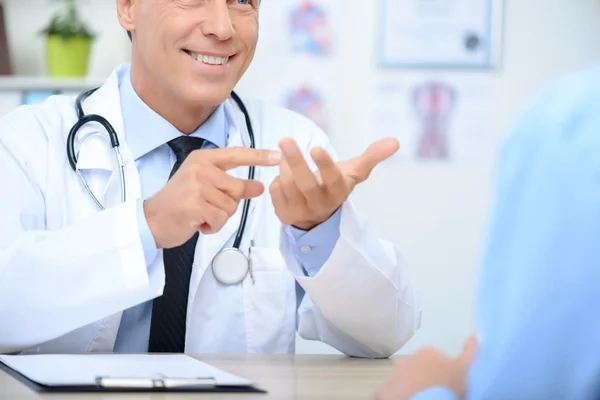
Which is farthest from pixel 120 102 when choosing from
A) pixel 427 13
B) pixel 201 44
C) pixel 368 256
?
pixel 427 13

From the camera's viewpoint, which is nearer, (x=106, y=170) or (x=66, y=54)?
(x=106, y=170)

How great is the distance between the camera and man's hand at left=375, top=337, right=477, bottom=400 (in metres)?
0.76

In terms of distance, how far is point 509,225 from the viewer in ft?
2.01

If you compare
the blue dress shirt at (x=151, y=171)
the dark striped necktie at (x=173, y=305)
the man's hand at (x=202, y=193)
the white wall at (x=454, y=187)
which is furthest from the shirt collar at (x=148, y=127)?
the white wall at (x=454, y=187)

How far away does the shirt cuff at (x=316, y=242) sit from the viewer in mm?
1416

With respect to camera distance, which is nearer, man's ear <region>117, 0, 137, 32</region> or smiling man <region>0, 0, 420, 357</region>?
smiling man <region>0, 0, 420, 357</region>

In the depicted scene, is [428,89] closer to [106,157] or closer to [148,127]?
[148,127]

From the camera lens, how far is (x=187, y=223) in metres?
1.36

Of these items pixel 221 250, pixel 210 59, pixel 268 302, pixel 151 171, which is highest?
pixel 210 59

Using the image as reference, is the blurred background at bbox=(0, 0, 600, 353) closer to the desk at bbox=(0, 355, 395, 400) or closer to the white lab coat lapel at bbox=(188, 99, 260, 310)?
the white lab coat lapel at bbox=(188, 99, 260, 310)

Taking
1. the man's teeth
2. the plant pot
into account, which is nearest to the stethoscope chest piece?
the man's teeth

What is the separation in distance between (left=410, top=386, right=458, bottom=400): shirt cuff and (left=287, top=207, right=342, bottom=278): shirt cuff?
679mm

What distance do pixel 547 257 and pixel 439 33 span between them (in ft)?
8.23

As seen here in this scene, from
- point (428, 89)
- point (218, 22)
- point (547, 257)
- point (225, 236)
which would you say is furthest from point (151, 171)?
point (428, 89)
